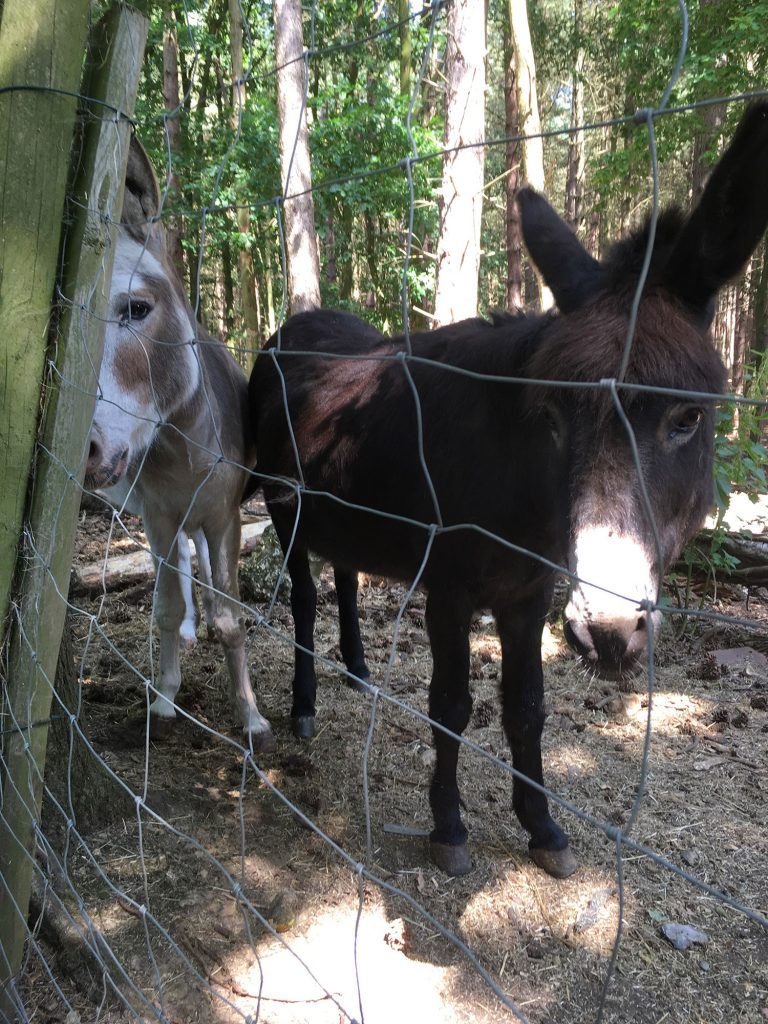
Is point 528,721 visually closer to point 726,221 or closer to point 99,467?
point 99,467

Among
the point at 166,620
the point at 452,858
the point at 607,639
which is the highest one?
the point at 607,639

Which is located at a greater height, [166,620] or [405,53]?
[405,53]

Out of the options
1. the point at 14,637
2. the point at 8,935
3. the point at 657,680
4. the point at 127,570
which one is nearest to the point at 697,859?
the point at 657,680

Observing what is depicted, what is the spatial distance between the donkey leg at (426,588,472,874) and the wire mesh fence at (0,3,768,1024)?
0.10 m

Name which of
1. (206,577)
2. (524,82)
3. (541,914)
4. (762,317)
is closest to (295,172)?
(524,82)

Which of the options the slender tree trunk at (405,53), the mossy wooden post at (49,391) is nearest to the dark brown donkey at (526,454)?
the mossy wooden post at (49,391)

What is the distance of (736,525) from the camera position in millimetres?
6363

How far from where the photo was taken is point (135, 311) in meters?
2.73

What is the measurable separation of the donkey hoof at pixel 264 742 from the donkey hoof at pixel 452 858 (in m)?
1.10

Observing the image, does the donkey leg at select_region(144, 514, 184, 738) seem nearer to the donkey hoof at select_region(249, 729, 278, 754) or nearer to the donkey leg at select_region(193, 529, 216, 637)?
the donkey leg at select_region(193, 529, 216, 637)

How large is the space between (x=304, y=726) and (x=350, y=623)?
28.8 inches

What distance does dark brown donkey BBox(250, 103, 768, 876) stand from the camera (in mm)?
1468

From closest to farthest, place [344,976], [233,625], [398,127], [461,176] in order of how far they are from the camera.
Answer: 1. [344,976]
2. [233,625]
3. [461,176]
4. [398,127]

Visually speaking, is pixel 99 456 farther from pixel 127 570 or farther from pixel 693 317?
pixel 127 570
